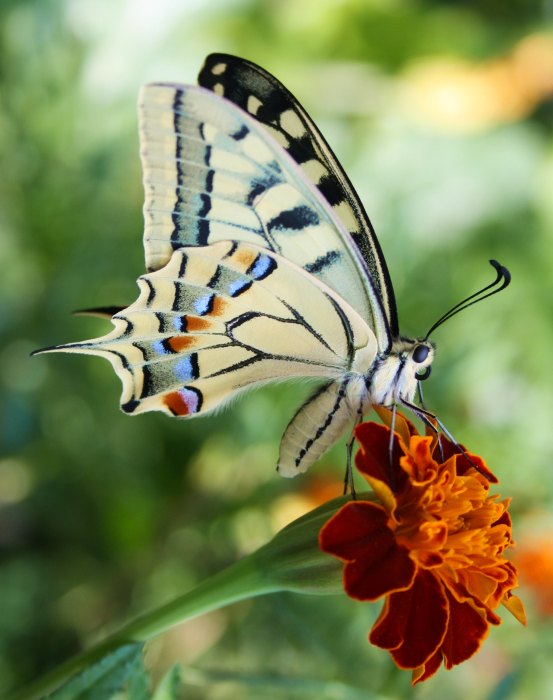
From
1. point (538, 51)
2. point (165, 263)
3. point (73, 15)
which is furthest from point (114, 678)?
point (538, 51)

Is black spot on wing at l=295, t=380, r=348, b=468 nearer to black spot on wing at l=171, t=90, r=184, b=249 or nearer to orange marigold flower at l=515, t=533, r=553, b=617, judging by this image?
black spot on wing at l=171, t=90, r=184, b=249

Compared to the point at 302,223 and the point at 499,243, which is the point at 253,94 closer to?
the point at 302,223

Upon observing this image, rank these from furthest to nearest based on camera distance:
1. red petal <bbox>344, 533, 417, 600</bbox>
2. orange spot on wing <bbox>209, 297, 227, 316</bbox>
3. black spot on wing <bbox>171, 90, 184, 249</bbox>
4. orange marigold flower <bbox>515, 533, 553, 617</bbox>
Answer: orange marigold flower <bbox>515, 533, 553, 617</bbox>, orange spot on wing <bbox>209, 297, 227, 316</bbox>, black spot on wing <bbox>171, 90, 184, 249</bbox>, red petal <bbox>344, 533, 417, 600</bbox>

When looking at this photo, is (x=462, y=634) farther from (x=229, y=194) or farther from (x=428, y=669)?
(x=229, y=194)

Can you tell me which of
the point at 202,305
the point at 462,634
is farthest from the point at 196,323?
the point at 462,634

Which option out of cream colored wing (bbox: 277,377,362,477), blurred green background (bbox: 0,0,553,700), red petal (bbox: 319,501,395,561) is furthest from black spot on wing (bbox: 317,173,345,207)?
blurred green background (bbox: 0,0,553,700)

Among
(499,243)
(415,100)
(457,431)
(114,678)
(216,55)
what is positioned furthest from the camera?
(415,100)
